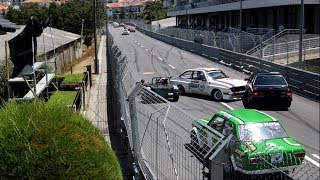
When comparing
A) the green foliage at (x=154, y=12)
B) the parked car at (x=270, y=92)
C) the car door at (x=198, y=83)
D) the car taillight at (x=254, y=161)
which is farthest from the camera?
the green foliage at (x=154, y=12)

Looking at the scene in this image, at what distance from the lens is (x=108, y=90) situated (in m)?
23.5

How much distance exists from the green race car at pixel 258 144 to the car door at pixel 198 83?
400 inches

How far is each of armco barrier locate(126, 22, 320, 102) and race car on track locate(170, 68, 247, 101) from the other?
134 inches

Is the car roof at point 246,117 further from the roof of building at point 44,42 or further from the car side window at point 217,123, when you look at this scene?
the roof of building at point 44,42

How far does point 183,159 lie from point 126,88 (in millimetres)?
4609

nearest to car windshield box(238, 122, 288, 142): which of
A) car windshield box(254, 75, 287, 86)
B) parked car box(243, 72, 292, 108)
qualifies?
parked car box(243, 72, 292, 108)

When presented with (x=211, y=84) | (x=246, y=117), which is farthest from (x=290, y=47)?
(x=246, y=117)

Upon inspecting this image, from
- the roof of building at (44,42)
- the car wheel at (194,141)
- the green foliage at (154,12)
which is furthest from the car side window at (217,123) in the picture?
the green foliage at (154,12)

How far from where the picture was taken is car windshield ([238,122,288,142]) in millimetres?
9641

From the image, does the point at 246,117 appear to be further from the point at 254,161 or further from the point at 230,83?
the point at 230,83

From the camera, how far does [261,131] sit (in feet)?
32.1

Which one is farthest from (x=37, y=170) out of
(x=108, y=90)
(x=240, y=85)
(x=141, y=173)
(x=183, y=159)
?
(x=108, y=90)

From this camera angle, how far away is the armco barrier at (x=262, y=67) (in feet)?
70.9

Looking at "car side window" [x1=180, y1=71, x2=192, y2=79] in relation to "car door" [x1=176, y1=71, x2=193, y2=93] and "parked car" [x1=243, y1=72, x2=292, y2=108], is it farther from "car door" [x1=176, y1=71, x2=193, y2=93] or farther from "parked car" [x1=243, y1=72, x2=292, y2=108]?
"parked car" [x1=243, y1=72, x2=292, y2=108]
